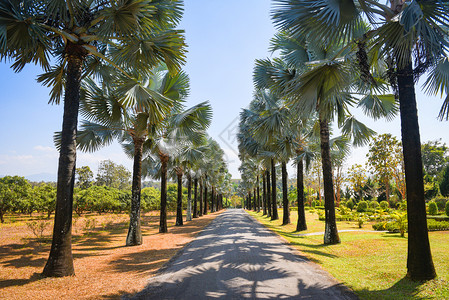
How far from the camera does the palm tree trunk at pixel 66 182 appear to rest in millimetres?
6020

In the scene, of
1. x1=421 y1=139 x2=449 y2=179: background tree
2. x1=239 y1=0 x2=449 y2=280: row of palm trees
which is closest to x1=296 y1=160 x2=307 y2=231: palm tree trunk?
x1=239 y1=0 x2=449 y2=280: row of palm trees

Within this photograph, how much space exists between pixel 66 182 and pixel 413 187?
26.9 feet

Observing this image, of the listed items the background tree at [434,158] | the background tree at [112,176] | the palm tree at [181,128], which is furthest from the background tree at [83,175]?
the background tree at [434,158]

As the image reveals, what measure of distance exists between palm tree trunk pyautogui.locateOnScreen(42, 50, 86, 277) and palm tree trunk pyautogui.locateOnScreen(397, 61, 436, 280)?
8.02m

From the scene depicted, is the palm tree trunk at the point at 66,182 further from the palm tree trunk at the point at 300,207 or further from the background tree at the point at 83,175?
the background tree at the point at 83,175

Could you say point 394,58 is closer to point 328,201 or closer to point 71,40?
point 328,201

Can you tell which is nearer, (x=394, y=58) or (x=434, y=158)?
(x=394, y=58)

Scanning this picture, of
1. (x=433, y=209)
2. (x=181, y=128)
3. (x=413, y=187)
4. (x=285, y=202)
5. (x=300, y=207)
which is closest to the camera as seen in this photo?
(x=413, y=187)

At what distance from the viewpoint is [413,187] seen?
5.29m

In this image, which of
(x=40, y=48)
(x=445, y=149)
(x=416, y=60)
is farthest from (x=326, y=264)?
(x=445, y=149)

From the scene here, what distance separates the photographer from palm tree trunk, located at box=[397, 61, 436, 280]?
5080mm

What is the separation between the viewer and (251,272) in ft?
20.0

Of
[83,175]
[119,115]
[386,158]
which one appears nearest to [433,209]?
[386,158]

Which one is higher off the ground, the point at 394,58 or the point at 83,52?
the point at 83,52
